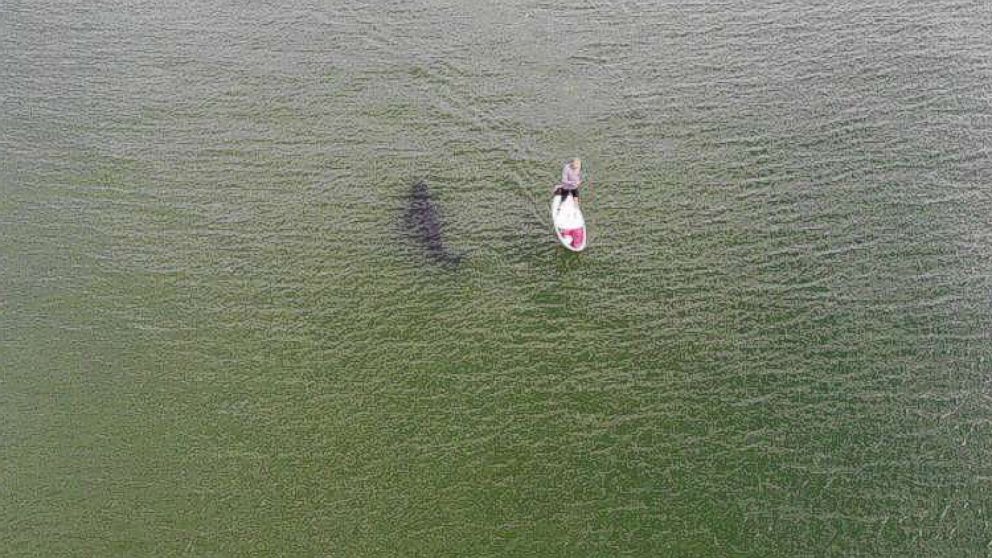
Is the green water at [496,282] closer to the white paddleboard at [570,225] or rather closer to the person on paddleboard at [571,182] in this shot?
the white paddleboard at [570,225]

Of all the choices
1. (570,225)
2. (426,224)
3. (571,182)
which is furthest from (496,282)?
(571,182)

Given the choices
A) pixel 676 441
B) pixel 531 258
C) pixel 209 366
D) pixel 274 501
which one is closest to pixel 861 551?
pixel 676 441

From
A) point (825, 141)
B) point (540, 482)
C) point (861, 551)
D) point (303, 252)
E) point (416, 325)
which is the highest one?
point (825, 141)

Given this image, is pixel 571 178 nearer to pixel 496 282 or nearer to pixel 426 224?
pixel 496 282

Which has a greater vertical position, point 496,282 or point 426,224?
point 426,224

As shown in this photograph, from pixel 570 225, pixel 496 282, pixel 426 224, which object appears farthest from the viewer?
pixel 426 224

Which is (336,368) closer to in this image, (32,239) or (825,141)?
(32,239)
